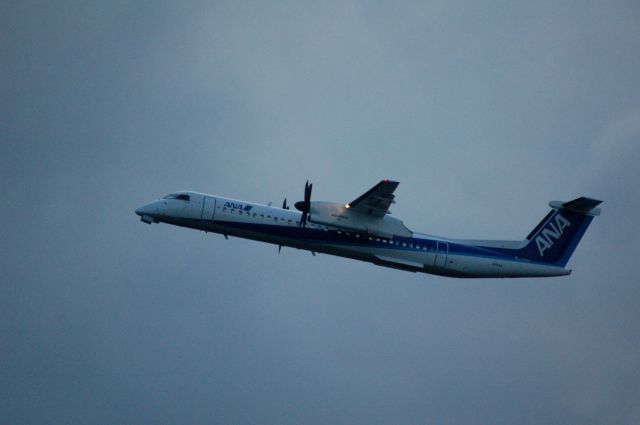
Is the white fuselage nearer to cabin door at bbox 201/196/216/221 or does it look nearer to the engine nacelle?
cabin door at bbox 201/196/216/221

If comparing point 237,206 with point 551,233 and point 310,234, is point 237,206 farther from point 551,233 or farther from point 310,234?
point 551,233

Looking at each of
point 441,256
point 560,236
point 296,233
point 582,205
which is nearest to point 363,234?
point 296,233

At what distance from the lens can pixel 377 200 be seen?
3612 cm

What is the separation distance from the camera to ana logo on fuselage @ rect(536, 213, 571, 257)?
41188mm

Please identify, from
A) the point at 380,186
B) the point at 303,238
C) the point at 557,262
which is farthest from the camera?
the point at 557,262

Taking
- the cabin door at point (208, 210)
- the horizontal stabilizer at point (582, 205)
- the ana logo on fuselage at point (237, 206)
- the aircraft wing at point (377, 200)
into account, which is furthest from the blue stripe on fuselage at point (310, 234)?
the horizontal stabilizer at point (582, 205)

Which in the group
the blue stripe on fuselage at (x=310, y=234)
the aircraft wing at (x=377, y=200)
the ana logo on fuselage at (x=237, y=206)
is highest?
the aircraft wing at (x=377, y=200)

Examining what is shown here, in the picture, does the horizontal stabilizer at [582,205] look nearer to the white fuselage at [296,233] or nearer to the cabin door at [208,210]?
the white fuselage at [296,233]

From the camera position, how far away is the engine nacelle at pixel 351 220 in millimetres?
37125

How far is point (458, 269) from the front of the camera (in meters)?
39.7

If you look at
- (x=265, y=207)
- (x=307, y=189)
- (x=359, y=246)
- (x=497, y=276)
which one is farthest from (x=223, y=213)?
(x=497, y=276)

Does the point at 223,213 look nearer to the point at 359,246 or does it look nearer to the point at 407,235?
the point at 359,246

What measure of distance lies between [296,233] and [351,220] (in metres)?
3.04

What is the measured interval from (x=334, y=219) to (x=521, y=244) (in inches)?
455
